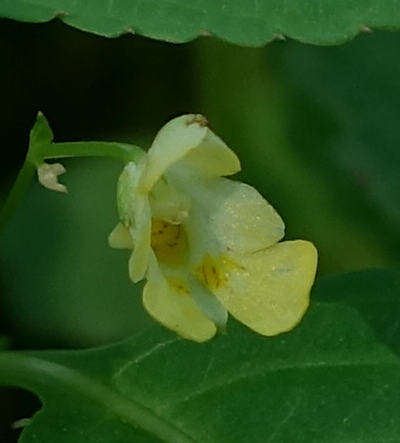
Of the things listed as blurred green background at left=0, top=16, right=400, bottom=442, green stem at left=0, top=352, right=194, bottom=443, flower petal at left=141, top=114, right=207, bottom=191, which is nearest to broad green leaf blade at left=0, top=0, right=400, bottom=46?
flower petal at left=141, top=114, right=207, bottom=191

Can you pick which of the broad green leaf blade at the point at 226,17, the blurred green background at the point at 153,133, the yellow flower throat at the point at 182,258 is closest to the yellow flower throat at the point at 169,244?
the yellow flower throat at the point at 182,258

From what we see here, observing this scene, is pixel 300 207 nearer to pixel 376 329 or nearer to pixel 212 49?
pixel 212 49

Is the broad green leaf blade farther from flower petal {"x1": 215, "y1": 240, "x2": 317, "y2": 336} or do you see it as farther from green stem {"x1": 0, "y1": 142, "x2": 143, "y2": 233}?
flower petal {"x1": 215, "y1": 240, "x2": 317, "y2": 336}

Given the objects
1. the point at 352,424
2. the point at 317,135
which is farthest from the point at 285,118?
the point at 352,424

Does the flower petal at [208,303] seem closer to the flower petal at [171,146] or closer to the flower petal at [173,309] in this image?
the flower petal at [173,309]

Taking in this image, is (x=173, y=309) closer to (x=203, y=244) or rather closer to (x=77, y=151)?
(x=203, y=244)

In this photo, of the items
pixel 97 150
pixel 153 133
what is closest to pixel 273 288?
pixel 97 150
